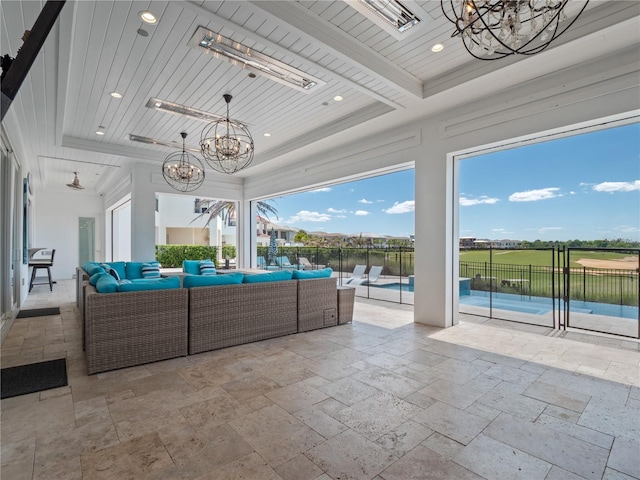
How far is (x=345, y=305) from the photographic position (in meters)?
4.84

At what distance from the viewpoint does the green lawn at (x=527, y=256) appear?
4.24m

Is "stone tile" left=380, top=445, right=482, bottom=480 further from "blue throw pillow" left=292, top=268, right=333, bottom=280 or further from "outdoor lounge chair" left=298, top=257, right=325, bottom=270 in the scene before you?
"outdoor lounge chair" left=298, top=257, right=325, bottom=270

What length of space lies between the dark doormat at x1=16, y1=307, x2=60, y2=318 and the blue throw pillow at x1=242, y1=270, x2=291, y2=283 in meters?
4.01

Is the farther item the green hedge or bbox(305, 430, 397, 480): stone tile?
the green hedge

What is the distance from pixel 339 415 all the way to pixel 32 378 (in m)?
2.72

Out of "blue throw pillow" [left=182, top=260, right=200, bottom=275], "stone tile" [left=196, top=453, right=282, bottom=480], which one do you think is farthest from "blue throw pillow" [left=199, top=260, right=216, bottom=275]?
"stone tile" [left=196, top=453, right=282, bottom=480]

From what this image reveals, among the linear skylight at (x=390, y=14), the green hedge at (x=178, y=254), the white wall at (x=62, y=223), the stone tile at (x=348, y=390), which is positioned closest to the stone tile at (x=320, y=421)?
the stone tile at (x=348, y=390)

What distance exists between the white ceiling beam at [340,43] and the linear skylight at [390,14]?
37cm

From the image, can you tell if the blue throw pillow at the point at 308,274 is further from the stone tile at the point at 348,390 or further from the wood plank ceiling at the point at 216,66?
the wood plank ceiling at the point at 216,66

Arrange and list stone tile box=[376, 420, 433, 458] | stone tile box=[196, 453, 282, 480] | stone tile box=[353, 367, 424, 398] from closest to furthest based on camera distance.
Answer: stone tile box=[196, 453, 282, 480], stone tile box=[376, 420, 433, 458], stone tile box=[353, 367, 424, 398]

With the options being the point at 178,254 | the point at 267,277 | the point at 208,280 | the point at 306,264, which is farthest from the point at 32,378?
the point at 178,254

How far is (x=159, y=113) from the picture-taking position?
201 inches

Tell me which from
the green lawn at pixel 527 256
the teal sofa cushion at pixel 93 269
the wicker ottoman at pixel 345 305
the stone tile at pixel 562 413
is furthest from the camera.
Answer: the wicker ottoman at pixel 345 305

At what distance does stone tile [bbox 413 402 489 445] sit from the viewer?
206cm
